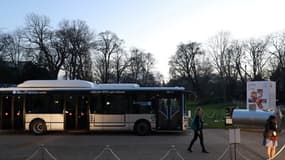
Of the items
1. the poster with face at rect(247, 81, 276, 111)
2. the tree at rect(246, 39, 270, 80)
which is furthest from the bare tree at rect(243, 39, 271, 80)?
the poster with face at rect(247, 81, 276, 111)

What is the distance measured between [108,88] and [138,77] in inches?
2855

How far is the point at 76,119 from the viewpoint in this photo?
85.0 ft

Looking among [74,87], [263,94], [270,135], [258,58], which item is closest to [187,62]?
[258,58]

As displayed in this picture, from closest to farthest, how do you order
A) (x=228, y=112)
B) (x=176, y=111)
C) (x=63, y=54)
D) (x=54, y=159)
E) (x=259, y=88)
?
1. (x=54, y=159)
2. (x=176, y=111)
3. (x=228, y=112)
4. (x=259, y=88)
5. (x=63, y=54)

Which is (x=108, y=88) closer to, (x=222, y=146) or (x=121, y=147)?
(x=121, y=147)

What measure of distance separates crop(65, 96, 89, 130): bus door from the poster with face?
47.2ft

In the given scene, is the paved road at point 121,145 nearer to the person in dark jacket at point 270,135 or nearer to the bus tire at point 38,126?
the bus tire at point 38,126

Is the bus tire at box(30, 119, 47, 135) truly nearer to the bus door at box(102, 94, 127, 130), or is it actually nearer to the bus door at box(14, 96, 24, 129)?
the bus door at box(14, 96, 24, 129)

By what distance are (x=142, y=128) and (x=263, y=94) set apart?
44.6ft

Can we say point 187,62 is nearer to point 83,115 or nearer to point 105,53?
point 105,53

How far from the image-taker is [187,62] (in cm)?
10419

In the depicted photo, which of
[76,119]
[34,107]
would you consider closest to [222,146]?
[76,119]

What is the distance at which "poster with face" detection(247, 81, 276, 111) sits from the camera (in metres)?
34.5

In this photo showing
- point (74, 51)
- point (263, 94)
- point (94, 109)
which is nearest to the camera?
point (94, 109)
